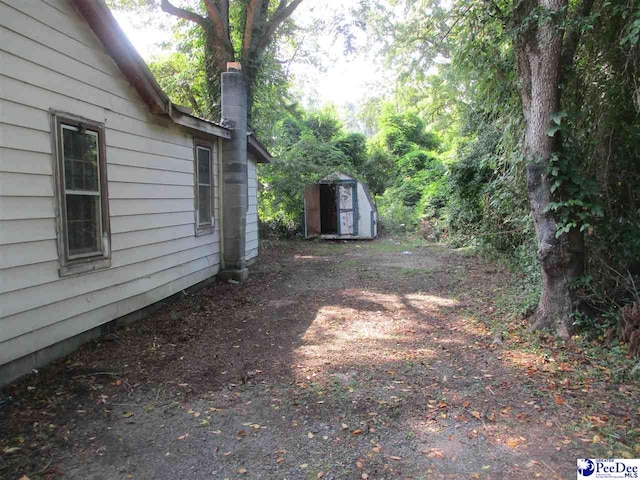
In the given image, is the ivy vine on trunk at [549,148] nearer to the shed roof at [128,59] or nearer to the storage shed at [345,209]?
the shed roof at [128,59]

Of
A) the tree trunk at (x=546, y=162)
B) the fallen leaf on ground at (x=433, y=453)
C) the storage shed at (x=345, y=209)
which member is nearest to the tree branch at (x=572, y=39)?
the tree trunk at (x=546, y=162)

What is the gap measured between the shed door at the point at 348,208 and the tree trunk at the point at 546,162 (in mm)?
10405

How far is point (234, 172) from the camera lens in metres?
8.34

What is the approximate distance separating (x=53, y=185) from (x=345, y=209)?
38.8ft

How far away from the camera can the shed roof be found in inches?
181

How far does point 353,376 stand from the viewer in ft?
13.3

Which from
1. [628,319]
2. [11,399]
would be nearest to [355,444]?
[11,399]

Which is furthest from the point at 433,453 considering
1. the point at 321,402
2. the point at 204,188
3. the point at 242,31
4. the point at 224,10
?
the point at 242,31

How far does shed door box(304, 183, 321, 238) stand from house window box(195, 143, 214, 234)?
25.0 ft

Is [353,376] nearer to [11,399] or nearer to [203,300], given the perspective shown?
[11,399]

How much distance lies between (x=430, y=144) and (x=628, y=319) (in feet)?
87.3

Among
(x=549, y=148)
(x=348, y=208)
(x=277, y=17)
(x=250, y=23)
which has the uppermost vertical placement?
(x=277, y=17)

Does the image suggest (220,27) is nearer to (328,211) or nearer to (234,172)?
(234,172)

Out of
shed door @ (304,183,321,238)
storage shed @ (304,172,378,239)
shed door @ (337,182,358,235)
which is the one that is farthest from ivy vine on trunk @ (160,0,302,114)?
shed door @ (337,182,358,235)
